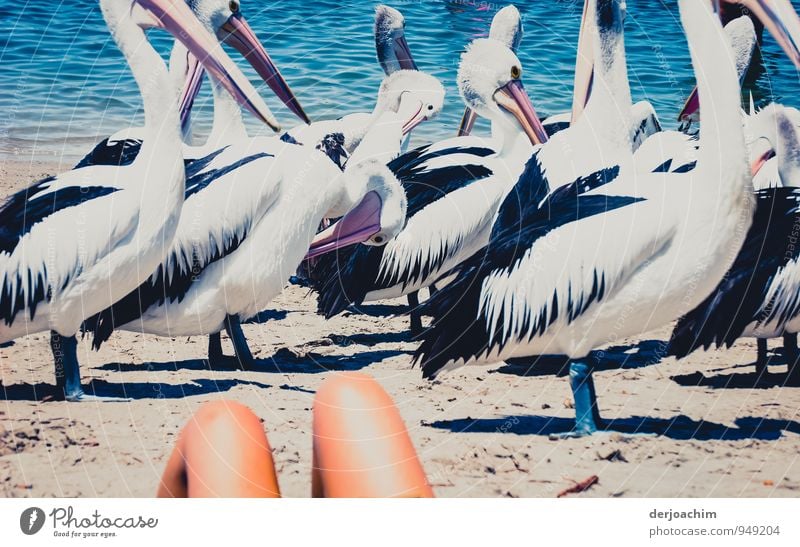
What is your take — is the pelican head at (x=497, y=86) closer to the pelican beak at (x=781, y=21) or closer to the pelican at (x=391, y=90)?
the pelican at (x=391, y=90)

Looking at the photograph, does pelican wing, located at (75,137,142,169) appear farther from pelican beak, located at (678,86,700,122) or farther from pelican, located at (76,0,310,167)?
pelican beak, located at (678,86,700,122)

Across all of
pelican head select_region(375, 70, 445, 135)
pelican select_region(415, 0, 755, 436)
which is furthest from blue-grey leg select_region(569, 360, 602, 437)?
pelican head select_region(375, 70, 445, 135)

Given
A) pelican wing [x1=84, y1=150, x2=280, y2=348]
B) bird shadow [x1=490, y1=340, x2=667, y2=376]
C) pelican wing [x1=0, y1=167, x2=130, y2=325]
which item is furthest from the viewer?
bird shadow [x1=490, y1=340, x2=667, y2=376]

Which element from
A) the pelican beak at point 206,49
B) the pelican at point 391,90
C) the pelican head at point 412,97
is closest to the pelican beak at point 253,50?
the pelican beak at point 206,49

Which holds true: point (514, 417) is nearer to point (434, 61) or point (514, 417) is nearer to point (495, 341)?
point (495, 341)

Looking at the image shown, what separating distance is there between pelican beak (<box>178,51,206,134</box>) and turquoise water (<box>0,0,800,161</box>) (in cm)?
10

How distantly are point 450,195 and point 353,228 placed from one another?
44 centimetres

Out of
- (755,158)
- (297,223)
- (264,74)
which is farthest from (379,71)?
(755,158)

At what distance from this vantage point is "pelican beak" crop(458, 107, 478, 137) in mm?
3943

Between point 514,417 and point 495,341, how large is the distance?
341mm

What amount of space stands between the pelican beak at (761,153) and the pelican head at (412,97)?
4.26 ft

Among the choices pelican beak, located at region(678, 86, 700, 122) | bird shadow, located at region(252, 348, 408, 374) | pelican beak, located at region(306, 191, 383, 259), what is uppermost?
pelican beak, located at region(678, 86, 700, 122)

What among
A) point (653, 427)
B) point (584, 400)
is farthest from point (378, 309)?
point (653, 427)

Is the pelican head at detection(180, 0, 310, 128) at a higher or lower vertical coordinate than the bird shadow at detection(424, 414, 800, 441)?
higher
